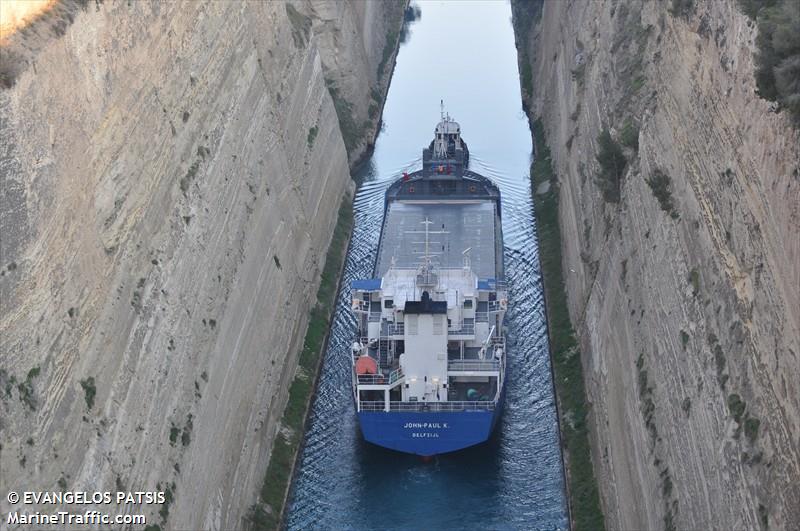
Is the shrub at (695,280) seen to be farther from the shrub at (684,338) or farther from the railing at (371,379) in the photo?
the railing at (371,379)

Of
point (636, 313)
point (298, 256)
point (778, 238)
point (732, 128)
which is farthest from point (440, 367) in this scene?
point (778, 238)

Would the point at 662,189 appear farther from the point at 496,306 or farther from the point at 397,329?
the point at 397,329

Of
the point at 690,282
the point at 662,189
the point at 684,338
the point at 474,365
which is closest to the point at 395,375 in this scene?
the point at 474,365

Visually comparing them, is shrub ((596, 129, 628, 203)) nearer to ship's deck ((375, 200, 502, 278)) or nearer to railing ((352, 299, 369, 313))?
ship's deck ((375, 200, 502, 278))

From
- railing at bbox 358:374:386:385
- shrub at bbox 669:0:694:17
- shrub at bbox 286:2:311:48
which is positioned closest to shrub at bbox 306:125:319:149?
shrub at bbox 286:2:311:48

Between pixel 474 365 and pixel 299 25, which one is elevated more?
pixel 299 25

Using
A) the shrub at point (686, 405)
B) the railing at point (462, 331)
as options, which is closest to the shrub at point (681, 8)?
the railing at point (462, 331)

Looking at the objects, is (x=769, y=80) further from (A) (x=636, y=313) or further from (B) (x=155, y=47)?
(B) (x=155, y=47)
